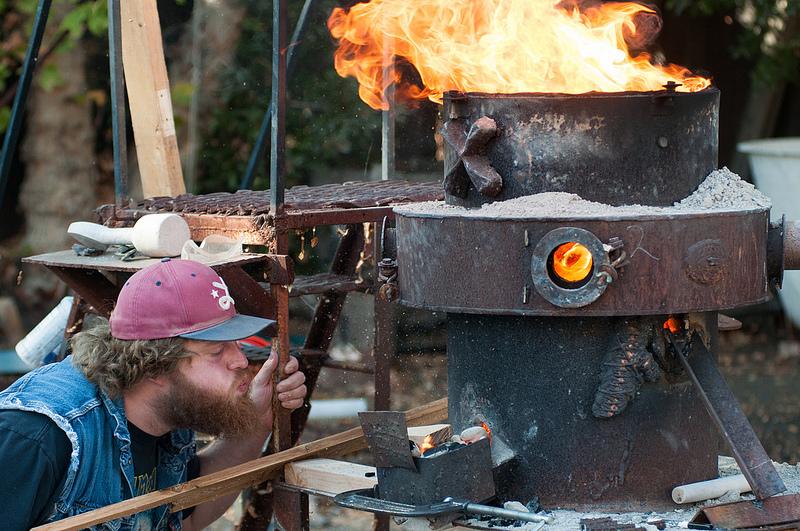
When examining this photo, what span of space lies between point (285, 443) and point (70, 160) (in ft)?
18.1

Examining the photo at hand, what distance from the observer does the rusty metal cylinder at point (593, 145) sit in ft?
10.8

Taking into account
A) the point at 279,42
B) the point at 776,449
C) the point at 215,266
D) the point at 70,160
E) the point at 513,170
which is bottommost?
the point at 776,449

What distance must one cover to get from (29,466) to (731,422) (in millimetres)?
1870

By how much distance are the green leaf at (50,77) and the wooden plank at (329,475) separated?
5.42 m

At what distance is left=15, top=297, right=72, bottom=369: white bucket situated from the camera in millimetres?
4566

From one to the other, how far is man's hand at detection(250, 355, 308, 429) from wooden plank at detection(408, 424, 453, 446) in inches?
17.3

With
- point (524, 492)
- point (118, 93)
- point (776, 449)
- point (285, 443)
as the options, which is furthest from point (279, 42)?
point (776, 449)

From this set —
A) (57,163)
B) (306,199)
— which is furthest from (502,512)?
(57,163)

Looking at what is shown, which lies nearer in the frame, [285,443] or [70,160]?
[285,443]

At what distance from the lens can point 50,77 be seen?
837 cm

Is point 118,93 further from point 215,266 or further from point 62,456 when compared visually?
→ point 62,456

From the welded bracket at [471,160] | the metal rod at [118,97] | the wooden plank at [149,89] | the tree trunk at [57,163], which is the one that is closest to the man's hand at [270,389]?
the welded bracket at [471,160]

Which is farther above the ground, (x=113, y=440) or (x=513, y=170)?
(x=513, y=170)

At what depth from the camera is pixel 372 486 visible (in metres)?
3.47
